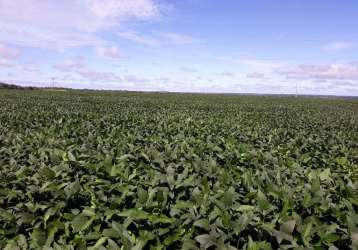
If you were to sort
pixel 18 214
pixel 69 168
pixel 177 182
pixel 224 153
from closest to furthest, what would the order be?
1. pixel 18 214
2. pixel 177 182
3. pixel 69 168
4. pixel 224 153

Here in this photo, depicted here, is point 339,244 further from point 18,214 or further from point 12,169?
point 12,169

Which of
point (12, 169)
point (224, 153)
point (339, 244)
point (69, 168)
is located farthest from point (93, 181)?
point (224, 153)

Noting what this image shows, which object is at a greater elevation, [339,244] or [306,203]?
[306,203]

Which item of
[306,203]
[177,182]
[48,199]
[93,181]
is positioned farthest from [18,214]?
[306,203]

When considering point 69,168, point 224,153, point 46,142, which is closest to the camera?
point 69,168

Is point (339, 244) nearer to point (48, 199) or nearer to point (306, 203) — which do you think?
point (306, 203)

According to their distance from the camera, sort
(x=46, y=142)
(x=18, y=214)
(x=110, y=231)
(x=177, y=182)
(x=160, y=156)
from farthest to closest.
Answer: (x=46, y=142) < (x=160, y=156) < (x=177, y=182) < (x=18, y=214) < (x=110, y=231)

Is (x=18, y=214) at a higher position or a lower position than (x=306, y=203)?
lower

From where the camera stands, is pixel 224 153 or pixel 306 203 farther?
pixel 224 153

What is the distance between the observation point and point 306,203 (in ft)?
9.14

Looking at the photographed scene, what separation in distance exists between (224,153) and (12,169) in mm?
2749

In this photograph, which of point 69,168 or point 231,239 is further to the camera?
point 69,168

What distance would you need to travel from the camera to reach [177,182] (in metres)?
3.24

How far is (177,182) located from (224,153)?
234cm
